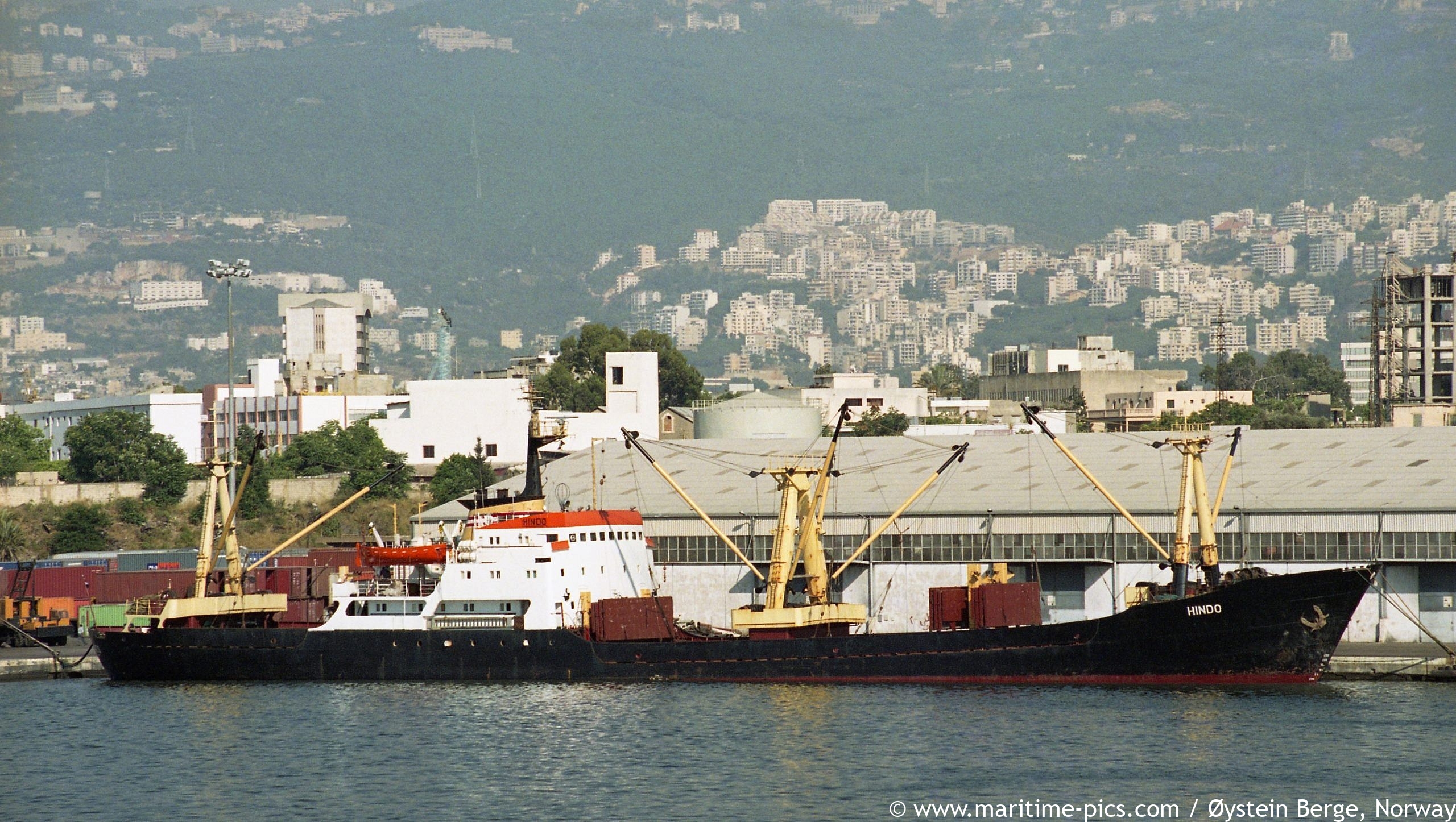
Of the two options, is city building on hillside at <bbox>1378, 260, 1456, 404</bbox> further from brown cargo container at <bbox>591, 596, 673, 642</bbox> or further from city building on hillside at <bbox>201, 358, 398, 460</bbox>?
brown cargo container at <bbox>591, 596, 673, 642</bbox>

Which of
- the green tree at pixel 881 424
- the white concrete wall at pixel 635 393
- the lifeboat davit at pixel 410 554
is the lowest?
the lifeboat davit at pixel 410 554

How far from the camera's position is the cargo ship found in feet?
210

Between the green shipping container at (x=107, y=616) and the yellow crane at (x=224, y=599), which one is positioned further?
the green shipping container at (x=107, y=616)

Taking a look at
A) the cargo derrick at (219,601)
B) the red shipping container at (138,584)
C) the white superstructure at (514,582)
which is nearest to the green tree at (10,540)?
the red shipping container at (138,584)

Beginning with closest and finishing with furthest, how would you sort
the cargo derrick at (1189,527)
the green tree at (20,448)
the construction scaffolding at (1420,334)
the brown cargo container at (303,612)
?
the cargo derrick at (1189,527), the brown cargo container at (303,612), the green tree at (20,448), the construction scaffolding at (1420,334)

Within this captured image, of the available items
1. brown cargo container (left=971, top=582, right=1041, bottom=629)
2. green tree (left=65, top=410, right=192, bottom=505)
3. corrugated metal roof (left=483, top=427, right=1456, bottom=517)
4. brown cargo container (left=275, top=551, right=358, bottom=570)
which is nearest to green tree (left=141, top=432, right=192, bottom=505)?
green tree (left=65, top=410, right=192, bottom=505)

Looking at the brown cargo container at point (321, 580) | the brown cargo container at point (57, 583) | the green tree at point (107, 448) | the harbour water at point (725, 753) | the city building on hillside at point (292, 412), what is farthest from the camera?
the city building on hillside at point (292, 412)

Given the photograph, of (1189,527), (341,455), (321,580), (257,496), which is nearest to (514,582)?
(321,580)

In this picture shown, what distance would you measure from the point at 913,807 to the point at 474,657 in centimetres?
2804

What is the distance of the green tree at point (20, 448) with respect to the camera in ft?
493

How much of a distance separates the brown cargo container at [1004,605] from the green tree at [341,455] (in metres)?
81.1

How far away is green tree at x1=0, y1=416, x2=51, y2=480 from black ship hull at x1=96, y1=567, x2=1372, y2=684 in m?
82.1

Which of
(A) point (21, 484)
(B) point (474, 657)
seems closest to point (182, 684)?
(B) point (474, 657)

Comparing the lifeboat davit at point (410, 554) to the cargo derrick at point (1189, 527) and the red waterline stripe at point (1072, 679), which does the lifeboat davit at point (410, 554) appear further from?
the cargo derrick at point (1189, 527)
